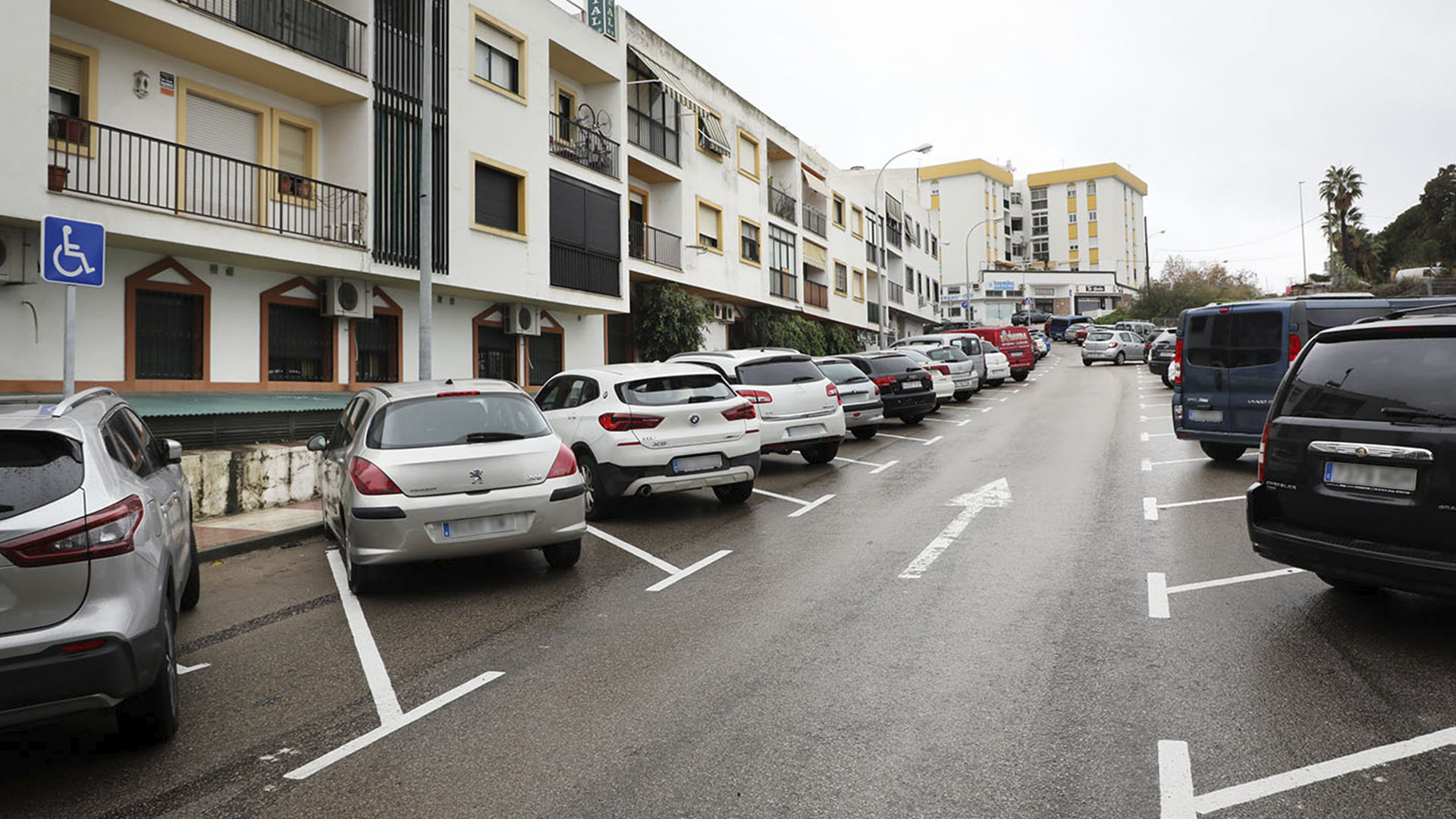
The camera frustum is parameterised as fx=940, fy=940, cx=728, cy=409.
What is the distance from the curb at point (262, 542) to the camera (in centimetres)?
892

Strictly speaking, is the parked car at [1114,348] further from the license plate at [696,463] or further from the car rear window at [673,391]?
the license plate at [696,463]

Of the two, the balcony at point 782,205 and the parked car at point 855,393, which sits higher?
the balcony at point 782,205

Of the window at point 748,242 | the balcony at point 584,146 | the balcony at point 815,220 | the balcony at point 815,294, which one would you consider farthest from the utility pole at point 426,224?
the balcony at point 815,220

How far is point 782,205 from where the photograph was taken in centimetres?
3581

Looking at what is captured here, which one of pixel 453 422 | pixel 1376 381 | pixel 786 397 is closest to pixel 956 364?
pixel 786 397

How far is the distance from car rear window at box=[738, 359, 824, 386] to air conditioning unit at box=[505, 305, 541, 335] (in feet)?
28.4

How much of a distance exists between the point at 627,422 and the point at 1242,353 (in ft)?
26.6

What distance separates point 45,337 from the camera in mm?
12156

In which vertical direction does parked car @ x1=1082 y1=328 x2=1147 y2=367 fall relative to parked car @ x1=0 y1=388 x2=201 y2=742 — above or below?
above

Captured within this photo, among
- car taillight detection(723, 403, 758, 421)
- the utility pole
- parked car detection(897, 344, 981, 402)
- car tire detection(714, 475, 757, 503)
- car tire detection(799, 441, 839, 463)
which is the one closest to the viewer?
car taillight detection(723, 403, 758, 421)

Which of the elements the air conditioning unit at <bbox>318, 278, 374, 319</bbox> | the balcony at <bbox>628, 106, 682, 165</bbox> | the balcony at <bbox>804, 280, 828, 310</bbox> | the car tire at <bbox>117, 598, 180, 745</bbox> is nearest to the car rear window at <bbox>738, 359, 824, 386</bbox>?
the air conditioning unit at <bbox>318, 278, 374, 319</bbox>

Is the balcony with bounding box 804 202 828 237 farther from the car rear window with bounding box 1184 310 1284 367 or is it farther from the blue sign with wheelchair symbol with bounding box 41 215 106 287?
the blue sign with wheelchair symbol with bounding box 41 215 106 287

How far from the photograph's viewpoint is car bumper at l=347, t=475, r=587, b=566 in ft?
22.2

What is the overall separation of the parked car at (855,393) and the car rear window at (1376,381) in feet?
35.5
